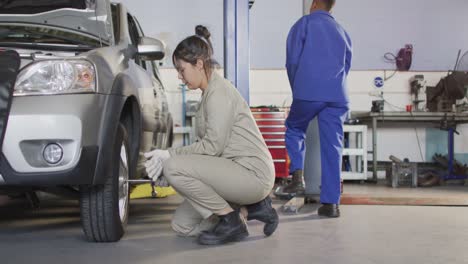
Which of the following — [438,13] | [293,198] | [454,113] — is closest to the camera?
[293,198]

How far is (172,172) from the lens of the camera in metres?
2.46

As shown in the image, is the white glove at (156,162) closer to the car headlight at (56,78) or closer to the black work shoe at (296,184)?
the car headlight at (56,78)

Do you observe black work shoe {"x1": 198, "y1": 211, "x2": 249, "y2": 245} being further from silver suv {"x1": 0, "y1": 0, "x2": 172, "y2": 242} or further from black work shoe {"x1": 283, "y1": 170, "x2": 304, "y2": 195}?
black work shoe {"x1": 283, "y1": 170, "x2": 304, "y2": 195}

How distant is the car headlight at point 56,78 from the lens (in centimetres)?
214

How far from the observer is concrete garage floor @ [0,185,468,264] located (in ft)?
7.30

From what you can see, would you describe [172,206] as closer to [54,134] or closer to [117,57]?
[117,57]

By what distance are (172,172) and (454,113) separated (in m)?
5.11

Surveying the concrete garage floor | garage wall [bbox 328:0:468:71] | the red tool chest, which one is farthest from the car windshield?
garage wall [bbox 328:0:468:71]

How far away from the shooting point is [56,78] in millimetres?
2182

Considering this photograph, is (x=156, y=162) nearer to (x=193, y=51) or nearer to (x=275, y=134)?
(x=193, y=51)

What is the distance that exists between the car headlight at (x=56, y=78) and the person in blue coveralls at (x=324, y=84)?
65.1 inches

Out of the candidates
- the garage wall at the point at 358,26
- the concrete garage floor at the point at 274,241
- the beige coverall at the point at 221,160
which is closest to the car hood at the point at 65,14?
the beige coverall at the point at 221,160

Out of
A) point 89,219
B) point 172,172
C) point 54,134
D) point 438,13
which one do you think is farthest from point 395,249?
point 438,13

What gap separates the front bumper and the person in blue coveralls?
172 centimetres
